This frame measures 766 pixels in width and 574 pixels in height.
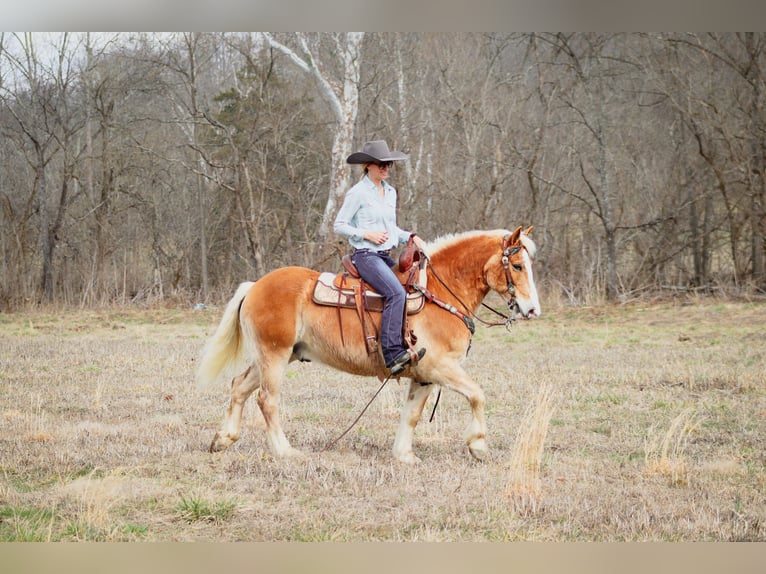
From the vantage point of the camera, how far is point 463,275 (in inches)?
215

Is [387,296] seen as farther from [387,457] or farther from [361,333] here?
[387,457]

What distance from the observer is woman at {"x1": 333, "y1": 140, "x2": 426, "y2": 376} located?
5.16 meters

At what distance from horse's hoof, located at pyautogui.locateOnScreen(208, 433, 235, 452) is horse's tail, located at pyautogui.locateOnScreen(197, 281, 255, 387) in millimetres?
435

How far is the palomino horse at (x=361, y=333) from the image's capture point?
5242 millimetres

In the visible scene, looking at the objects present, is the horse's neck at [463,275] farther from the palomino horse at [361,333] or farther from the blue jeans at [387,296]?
the blue jeans at [387,296]

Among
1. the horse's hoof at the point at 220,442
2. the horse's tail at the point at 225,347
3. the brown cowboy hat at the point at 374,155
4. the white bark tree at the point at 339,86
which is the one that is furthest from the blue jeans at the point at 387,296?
the white bark tree at the point at 339,86

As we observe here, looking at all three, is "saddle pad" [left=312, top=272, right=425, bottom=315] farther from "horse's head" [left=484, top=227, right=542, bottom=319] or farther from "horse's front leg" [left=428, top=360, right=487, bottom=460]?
"horse's head" [left=484, top=227, right=542, bottom=319]

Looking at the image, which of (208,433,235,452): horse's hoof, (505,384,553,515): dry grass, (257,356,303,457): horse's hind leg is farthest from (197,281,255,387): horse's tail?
(505,384,553,515): dry grass

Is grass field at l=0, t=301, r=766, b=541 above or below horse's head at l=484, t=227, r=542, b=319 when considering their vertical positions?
below

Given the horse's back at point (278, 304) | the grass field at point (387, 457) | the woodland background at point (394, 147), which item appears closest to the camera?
the grass field at point (387, 457)
